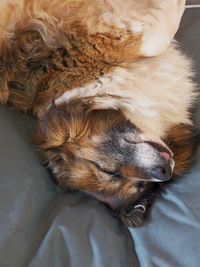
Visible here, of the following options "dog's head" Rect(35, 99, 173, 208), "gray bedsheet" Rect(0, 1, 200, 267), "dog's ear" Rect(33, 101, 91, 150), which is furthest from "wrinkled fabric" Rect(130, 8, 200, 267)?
"dog's ear" Rect(33, 101, 91, 150)

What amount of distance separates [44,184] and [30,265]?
39 centimetres

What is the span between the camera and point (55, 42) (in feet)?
5.50

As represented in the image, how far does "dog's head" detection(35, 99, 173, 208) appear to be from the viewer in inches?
62.6

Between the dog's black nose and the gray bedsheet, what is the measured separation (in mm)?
141

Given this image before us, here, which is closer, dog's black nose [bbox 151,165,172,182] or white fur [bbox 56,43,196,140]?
dog's black nose [bbox 151,165,172,182]

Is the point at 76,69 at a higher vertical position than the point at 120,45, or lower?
lower

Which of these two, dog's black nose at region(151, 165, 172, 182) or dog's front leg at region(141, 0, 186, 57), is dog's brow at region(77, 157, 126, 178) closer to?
dog's black nose at region(151, 165, 172, 182)

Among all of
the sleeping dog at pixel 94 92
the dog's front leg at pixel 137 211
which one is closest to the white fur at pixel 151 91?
the sleeping dog at pixel 94 92

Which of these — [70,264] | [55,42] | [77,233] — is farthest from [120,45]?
[70,264]

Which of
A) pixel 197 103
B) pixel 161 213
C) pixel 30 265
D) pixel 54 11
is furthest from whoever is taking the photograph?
pixel 197 103

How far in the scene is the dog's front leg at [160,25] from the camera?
173cm

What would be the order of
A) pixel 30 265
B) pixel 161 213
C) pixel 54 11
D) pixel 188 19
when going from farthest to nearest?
pixel 188 19
pixel 54 11
pixel 161 213
pixel 30 265

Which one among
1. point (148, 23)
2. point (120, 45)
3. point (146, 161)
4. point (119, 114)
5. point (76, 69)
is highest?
point (148, 23)

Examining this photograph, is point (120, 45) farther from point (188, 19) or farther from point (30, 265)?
point (30, 265)
